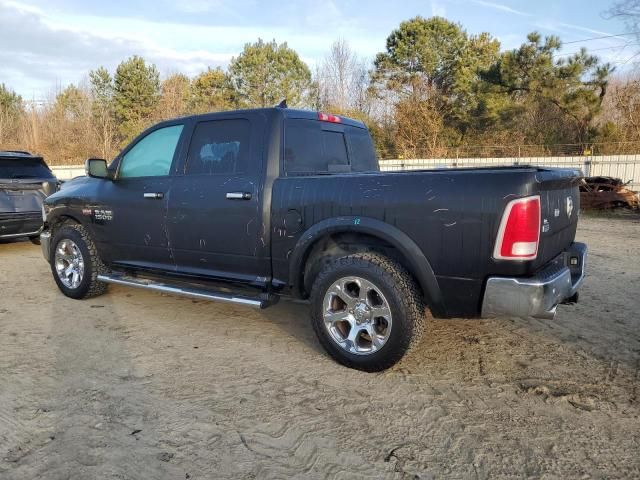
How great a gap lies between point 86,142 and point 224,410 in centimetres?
4032

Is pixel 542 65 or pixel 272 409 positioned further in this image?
pixel 542 65

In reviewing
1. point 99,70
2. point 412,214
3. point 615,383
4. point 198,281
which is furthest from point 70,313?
point 99,70

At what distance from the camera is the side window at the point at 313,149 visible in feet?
13.4

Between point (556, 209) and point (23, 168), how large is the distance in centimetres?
829

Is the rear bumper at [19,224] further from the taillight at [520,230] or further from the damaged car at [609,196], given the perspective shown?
the damaged car at [609,196]

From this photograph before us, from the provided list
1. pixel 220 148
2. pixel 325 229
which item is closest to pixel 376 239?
pixel 325 229

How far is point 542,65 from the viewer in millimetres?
26578

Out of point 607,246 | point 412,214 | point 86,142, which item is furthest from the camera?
point 86,142

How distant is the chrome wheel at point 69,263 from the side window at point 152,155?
3.57 feet

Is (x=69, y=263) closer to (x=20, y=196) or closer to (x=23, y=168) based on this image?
(x=20, y=196)

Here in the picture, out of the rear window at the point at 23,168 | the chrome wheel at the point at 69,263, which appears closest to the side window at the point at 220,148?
the chrome wheel at the point at 69,263

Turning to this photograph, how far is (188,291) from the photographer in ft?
14.2

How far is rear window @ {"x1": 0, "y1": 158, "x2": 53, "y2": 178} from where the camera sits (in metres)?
8.01

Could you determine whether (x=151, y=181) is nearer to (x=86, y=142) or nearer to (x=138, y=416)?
(x=138, y=416)
